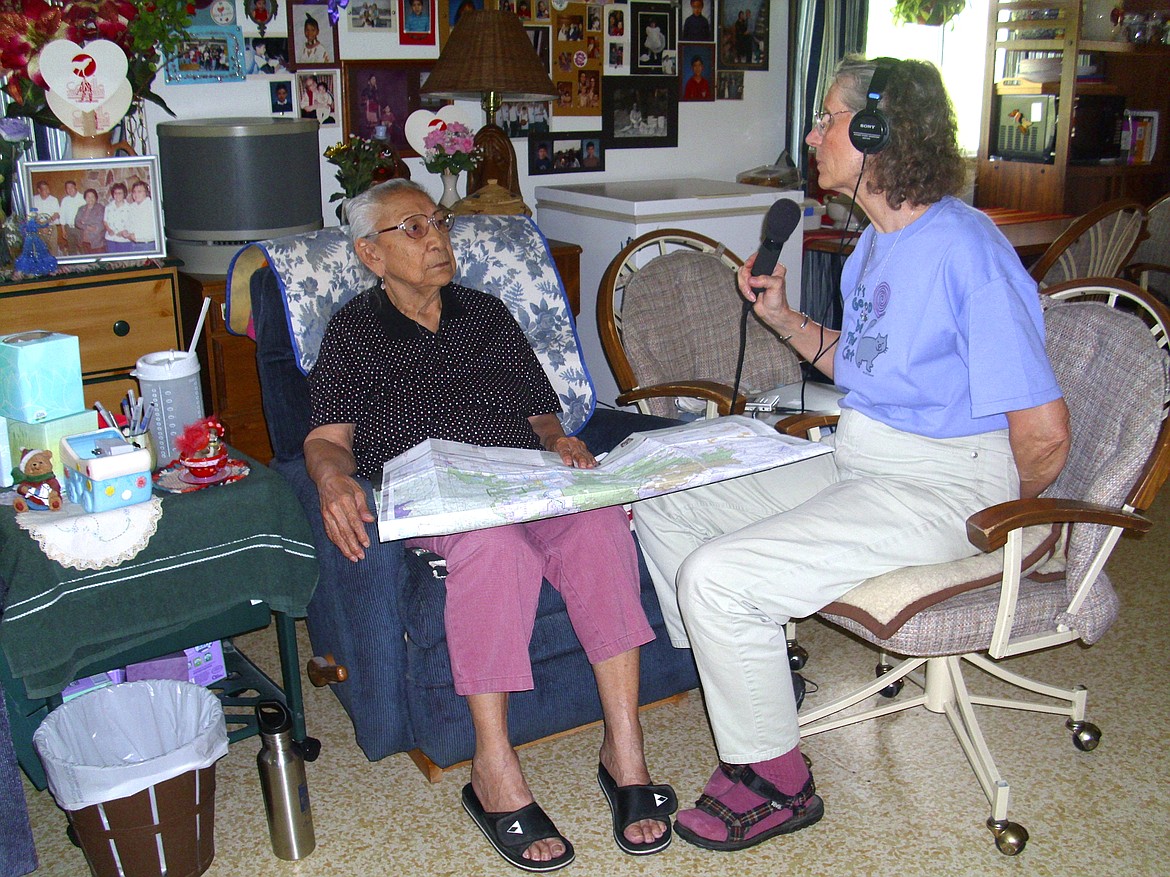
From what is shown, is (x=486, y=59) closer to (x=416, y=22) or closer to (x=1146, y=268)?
(x=416, y=22)

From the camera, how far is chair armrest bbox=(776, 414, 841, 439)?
2.30 meters

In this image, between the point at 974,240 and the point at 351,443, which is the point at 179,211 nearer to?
the point at 351,443

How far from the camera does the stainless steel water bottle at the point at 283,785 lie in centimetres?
186

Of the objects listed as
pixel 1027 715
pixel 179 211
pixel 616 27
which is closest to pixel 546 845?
pixel 1027 715

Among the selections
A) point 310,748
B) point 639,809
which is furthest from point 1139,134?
point 310,748

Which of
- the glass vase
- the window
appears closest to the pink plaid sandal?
the glass vase

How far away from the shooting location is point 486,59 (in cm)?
303

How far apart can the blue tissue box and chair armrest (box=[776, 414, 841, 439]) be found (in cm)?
134

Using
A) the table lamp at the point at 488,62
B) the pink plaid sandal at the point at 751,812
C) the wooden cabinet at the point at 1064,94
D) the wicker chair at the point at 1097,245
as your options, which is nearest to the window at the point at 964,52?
the wooden cabinet at the point at 1064,94

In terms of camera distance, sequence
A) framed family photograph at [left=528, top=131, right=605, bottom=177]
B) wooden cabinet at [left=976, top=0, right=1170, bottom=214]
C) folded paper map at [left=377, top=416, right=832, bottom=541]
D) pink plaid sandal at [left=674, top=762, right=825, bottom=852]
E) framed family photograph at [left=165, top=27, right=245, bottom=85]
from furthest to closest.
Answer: wooden cabinet at [left=976, top=0, right=1170, bottom=214] < framed family photograph at [left=528, top=131, right=605, bottom=177] < framed family photograph at [left=165, top=27, right=245, bottom=85] < pink plaid sandal at [left=674, top=762, right=825, bottom=852] < folded paper map at [left=377, top=416, right=832, bottom=541]

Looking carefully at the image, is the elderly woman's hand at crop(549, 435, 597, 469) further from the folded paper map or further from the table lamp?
the table lamp

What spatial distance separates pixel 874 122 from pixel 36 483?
150 centimetres

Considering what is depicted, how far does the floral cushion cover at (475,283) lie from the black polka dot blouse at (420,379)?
0.08 metres

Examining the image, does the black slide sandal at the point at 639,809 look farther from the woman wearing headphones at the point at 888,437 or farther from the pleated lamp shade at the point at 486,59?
the pleated lamp shade at the point at 486,59
